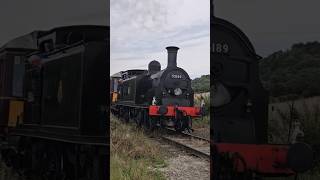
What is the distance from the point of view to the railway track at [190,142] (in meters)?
2.46

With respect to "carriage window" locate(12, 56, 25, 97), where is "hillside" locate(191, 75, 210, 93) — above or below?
below

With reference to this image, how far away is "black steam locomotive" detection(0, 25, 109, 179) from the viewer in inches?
113

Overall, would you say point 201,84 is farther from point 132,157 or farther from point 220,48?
point 132,157

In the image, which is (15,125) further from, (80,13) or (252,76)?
(252,76)

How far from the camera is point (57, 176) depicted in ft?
10.9

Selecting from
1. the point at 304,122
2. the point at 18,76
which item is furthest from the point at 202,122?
the point at 18,76

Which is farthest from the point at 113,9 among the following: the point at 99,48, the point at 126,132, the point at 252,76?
the point at 252,76

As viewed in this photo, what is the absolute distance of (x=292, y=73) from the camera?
2.60 meters

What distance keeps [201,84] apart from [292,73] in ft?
1.85

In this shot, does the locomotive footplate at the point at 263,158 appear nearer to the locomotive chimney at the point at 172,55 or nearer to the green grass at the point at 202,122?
the green grass at the point at 202,122

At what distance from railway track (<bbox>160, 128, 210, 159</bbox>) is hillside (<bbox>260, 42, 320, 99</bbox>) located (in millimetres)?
495

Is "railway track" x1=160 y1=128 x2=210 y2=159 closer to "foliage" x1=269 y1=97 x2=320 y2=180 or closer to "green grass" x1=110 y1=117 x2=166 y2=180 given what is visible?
"green grass" x1=110 y1=117 x2=166 y2=180

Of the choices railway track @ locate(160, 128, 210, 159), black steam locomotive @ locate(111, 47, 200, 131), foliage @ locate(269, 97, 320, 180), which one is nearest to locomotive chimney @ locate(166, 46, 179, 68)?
black steam locomotive @ locate(111, 47, 200, 131)

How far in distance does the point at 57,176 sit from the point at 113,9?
57.1 inches
